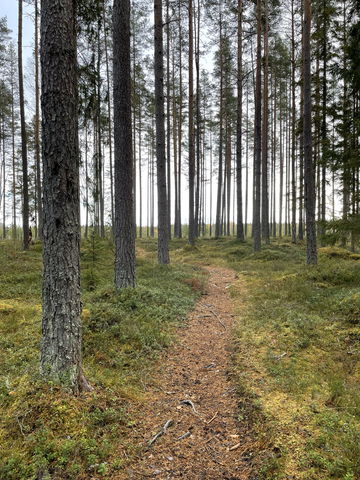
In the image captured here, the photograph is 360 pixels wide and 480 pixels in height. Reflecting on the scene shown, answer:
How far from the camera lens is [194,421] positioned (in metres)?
3.48

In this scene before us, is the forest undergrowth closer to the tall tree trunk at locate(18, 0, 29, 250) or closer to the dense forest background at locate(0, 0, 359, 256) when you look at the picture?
the dense forest background at locate(0, 0, 359, 256)

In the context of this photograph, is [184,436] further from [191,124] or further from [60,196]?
[191,124]

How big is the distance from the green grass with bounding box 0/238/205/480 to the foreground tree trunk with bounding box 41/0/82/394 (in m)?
0.34

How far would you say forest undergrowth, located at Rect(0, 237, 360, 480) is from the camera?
2.65 metres

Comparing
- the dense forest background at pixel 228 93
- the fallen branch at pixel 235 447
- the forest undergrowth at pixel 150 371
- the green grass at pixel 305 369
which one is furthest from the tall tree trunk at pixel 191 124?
the fallen branch at pixel 235 447

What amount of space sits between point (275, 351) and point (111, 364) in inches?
103

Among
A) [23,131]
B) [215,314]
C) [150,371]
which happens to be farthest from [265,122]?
[150,371]

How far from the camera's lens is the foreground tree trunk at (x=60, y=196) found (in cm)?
324

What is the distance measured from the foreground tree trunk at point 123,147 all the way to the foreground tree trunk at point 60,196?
379 cm

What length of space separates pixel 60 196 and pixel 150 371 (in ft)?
9.50

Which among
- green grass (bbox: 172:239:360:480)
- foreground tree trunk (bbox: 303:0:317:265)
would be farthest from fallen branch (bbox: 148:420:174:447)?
foreground tree trunk (bbox: 303:0:317:265)

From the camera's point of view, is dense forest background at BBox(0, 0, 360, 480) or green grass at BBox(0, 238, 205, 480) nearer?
green grass at BBox(0, 238, 205, 480)

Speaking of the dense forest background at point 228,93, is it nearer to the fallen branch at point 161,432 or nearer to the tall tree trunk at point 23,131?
the tall tree trunk at point 23,131

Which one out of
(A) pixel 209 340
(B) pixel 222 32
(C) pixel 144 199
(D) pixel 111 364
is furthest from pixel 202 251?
(C) pixel 144 199
